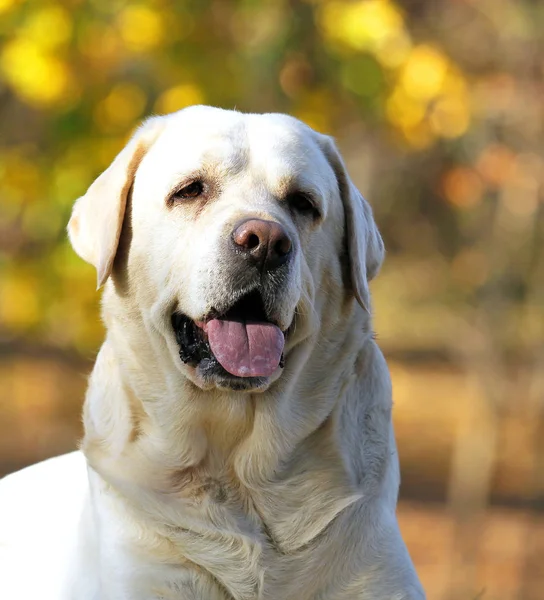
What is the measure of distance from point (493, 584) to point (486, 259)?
332cm

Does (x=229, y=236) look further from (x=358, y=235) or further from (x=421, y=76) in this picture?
(x=421, y=76)

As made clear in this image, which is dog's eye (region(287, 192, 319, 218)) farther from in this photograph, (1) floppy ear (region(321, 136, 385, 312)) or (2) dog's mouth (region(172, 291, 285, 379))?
(2) dog's mouth (region(172, 291, 285, 379))

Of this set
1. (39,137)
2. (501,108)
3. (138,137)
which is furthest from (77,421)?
(138,137)

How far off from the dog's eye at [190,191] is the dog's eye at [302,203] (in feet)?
0.96

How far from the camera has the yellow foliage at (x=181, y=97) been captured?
577 centimetres

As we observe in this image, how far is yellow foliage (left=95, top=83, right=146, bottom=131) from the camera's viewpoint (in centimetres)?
591

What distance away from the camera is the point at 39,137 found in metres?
6.31

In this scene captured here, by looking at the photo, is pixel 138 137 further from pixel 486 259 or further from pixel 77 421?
pixel 77 421

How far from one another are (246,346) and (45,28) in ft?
9.13

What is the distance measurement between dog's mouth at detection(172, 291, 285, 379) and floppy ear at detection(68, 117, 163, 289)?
43 centimetres

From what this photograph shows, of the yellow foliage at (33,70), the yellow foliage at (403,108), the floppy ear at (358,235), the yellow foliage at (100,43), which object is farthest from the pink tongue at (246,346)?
the yellow foliage at (403,108)

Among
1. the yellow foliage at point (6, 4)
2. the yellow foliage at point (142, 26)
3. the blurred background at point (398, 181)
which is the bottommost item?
the blurred background at point (398, 181)

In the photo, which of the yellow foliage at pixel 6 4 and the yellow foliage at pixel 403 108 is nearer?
the yellow foliage at pixel 6 4

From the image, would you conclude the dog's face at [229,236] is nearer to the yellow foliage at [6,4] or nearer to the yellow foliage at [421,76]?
the yellow foliage at [6,4]
